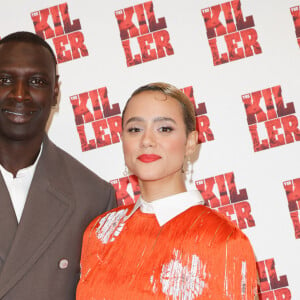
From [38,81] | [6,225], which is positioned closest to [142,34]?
[38,81]

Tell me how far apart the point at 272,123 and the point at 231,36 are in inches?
15.6

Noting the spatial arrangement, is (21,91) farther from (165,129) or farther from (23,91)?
(165,129)

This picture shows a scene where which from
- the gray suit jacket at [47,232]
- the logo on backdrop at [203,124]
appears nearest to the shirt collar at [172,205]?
the gray suit jacket at [47,232]

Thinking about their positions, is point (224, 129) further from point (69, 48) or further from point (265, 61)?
point (69, 48)

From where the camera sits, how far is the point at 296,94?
2.09 meters

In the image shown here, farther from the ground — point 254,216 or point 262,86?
point 262,86

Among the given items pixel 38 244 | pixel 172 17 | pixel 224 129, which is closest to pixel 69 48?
pixel 172 17

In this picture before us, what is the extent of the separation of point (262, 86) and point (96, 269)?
3.48 ft

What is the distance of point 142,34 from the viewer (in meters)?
2.13

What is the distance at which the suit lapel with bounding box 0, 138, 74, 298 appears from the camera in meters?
1.53

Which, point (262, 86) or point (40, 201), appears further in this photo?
point (262, 86)

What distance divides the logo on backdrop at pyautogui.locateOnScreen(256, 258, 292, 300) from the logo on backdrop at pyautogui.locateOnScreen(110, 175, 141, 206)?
0.57m

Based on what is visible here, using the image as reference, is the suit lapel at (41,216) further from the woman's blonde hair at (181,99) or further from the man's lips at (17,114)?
the woman's blonde hair at (181,99)

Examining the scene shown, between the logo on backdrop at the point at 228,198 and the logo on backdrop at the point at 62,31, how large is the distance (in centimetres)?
75
